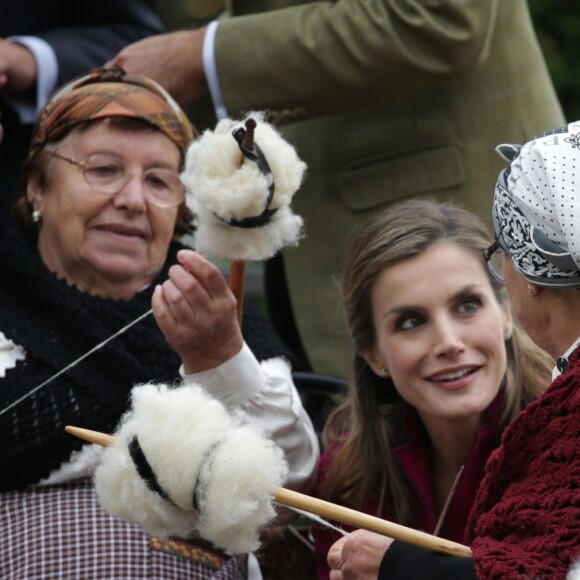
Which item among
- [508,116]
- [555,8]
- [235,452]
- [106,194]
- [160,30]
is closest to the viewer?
[235,452]

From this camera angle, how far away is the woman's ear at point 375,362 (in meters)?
2.91

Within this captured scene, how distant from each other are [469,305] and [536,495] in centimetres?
→ 95

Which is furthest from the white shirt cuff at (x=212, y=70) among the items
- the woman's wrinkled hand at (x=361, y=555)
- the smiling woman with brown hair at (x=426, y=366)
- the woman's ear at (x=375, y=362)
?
the woman's wrinkled hand at (x=361, y=555)

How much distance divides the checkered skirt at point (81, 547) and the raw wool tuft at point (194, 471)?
531 millimetres

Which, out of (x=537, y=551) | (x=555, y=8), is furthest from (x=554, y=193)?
(x=555, y=8)

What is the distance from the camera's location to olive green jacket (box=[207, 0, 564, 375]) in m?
3.05

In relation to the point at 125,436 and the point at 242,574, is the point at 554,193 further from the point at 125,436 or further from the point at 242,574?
the point at 242,574

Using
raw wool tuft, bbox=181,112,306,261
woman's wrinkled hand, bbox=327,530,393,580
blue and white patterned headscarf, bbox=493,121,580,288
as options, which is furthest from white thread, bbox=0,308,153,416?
blue and white patterned headscarf, bbox=493,121,580,288

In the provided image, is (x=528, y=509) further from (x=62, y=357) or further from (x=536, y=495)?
(x=62, y=357)

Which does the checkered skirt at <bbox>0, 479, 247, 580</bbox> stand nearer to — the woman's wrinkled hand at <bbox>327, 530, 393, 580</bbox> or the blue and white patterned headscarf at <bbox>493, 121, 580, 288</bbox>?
the woman's wrinkled hand at <bbox>327, 530, 393, 580</bbox>

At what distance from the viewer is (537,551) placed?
1.80 metres

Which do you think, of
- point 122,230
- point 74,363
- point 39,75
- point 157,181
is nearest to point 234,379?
point 74,363

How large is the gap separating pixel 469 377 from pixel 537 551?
0.92 meters

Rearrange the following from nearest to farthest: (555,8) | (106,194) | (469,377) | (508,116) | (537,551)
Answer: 1. (537,551)
2. (469,377)
3. (106,194)
4. (508,116)
5. (555,8)
